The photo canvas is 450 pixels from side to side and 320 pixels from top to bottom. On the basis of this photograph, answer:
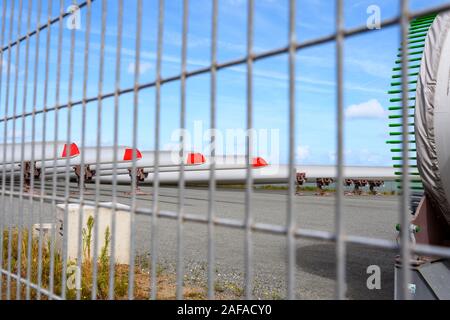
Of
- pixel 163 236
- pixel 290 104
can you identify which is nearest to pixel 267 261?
pixel 163 236

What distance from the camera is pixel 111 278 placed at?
3.01 m

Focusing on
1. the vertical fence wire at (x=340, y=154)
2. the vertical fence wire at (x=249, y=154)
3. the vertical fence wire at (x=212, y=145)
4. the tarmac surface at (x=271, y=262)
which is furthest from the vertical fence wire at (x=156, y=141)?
the tarmac surface at (x=271, y=262)

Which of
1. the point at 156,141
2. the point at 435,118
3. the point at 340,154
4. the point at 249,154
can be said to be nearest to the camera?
the point at 340,154

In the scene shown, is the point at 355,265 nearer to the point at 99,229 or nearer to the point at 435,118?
the point at 435,118

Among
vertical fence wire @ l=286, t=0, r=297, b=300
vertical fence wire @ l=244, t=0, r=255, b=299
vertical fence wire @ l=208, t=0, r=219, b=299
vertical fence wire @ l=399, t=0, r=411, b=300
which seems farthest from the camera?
vertical fence wire @ l=208, t=0, r=219, b=299

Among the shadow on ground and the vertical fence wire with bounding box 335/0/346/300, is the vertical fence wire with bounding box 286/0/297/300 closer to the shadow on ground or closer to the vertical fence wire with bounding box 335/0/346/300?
the vertical fence wire with bounding box 335/0/346/300

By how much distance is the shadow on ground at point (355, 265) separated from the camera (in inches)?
228

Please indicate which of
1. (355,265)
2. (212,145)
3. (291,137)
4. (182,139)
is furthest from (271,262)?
(291,137)

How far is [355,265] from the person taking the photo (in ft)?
24.3

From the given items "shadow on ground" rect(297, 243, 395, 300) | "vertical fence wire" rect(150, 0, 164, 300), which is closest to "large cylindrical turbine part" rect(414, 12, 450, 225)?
"shadow on ground" rect(297, 243, 395, 300)

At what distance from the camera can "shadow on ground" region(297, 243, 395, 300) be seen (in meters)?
5.78

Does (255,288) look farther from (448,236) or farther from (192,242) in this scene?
(192,242)

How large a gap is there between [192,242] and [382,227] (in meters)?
6.26

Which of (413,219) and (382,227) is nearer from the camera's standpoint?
(413,219)
